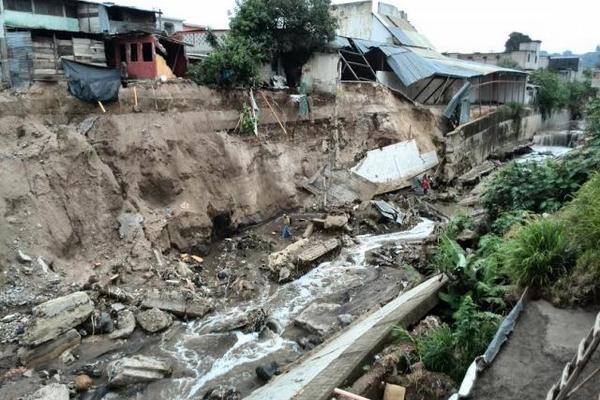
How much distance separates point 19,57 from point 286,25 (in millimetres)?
10777

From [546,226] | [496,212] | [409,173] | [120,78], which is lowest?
[409,173]

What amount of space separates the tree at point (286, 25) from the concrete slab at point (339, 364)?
→ 15.0 m

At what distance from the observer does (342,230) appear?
16.6 metres

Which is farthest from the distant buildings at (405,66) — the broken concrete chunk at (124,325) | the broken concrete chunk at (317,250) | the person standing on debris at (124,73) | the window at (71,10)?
the broken concrete chunk at (124,325)

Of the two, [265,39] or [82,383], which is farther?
[265,39]

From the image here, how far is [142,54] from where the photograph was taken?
55.7 feet

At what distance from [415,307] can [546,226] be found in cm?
202

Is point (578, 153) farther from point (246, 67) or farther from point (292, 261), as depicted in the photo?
point (246, 67)

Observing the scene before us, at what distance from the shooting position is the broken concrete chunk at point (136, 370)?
27.9 ft

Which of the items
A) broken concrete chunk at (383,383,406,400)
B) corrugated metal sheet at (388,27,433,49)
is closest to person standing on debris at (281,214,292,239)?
broken concrete chunk at (383,383,406,400)

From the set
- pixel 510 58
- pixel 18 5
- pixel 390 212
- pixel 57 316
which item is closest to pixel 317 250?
pixel 390 212

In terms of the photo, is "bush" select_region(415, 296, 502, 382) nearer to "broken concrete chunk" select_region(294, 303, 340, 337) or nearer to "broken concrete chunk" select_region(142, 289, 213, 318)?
"broken concrete chunk" select_region(294, 303, 340, 337)

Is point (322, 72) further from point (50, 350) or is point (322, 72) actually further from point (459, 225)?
point (50, 350)

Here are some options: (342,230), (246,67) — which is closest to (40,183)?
(246,67)
